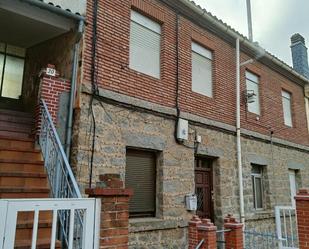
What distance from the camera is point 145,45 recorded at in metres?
7.34

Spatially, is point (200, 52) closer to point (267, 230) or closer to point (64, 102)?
point (64, 102)

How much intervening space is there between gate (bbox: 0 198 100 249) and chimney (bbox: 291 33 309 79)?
13.8 meters

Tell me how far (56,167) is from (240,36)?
7411 millimetres

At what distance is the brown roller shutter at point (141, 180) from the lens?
21.2ft

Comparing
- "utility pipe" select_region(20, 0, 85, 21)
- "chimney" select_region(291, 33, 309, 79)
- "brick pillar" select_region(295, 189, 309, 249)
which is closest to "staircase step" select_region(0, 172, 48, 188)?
"utility pipe" select_region(20, 0, 85, 21)

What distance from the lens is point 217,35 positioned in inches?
368

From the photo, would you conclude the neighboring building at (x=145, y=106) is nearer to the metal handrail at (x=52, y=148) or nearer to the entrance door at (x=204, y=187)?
the entrance door at (x=204, y=187)

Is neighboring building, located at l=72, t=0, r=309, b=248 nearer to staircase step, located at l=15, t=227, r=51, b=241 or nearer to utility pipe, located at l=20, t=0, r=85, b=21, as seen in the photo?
utility pipe, located at l=20, t=0, r=85, b=21

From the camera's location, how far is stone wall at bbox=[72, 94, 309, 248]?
18.7 ft

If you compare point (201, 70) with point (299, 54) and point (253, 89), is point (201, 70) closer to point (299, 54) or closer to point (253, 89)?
point (253, 89)

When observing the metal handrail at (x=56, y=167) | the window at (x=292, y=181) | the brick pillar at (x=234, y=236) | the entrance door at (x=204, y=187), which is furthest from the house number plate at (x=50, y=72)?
the window at (x=292, y=181)

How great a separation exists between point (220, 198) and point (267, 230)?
8.30 ft

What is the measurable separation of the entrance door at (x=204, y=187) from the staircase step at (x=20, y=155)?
4.09 m

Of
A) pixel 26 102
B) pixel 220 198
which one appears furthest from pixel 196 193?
pixel 26 102
